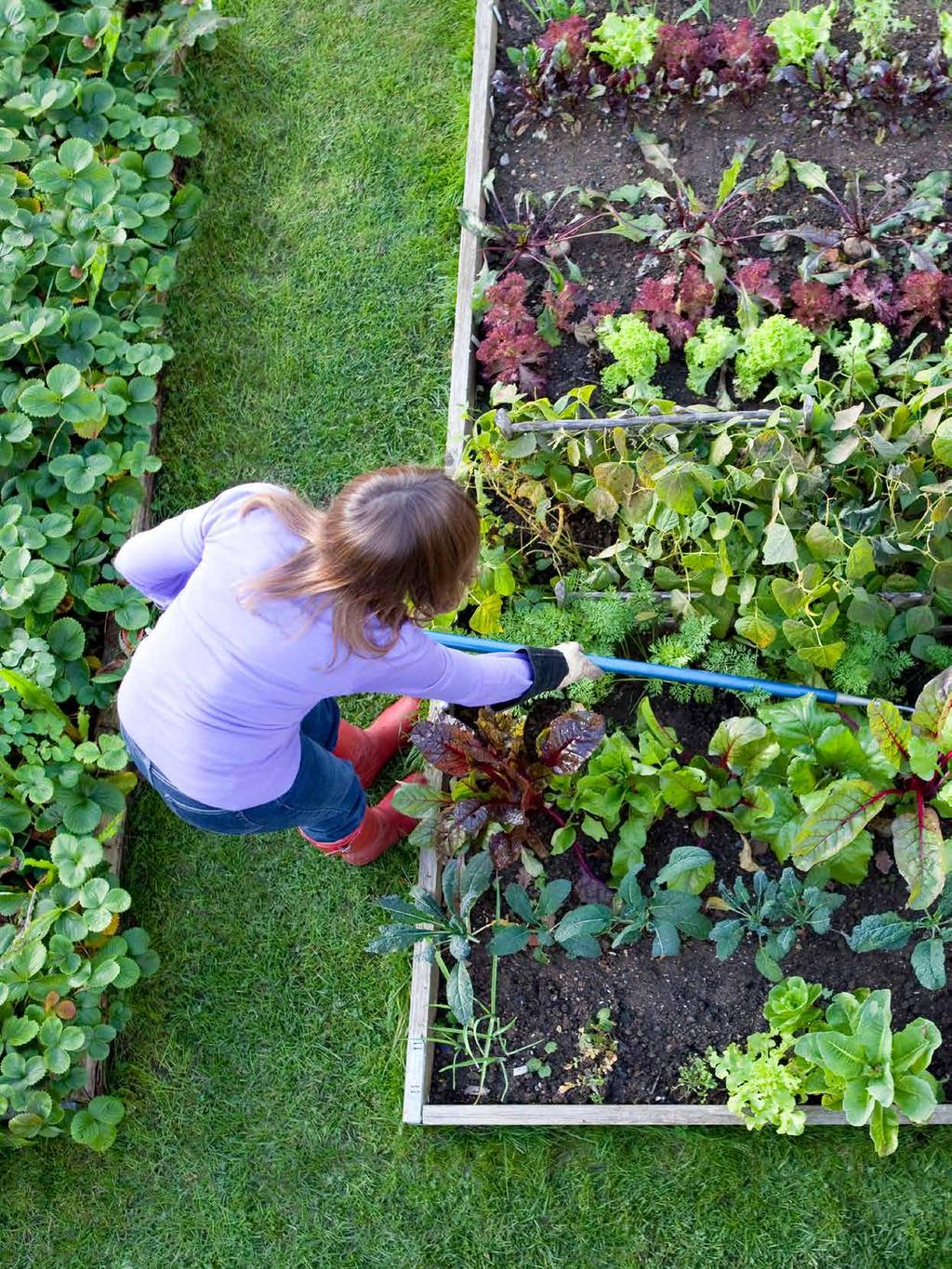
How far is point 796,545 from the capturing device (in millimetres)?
2977

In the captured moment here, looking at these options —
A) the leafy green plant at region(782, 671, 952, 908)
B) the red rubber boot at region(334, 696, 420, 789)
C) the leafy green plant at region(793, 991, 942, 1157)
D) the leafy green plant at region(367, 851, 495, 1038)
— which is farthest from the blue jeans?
the leafy green plant at region(793, 991, 942, 1157)

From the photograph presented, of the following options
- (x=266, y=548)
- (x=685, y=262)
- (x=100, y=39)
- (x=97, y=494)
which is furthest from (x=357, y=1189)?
(x=100, y=39)

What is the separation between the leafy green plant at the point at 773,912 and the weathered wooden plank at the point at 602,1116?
1.22ft

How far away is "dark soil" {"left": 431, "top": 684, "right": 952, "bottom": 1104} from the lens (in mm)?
2926

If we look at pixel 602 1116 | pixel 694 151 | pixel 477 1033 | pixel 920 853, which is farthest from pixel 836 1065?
pixel 694 151

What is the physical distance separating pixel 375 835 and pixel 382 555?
143 cm

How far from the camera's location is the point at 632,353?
131 inches

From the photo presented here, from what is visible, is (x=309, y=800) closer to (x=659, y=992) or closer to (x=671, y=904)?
(x=671, y=904)

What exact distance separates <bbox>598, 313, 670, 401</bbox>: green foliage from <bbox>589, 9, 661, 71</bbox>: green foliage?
967mm

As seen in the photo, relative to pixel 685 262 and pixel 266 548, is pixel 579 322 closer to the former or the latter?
pixel 685 262

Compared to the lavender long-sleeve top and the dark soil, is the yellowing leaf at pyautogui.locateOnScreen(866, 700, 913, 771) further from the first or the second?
the lavender long-sleeve top

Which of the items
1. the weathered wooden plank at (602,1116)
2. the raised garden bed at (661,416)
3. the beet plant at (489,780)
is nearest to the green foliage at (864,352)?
the raised garden bed at (661,416)

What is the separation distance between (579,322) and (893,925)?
204 cm

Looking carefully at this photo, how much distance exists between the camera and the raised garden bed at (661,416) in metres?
2.94
